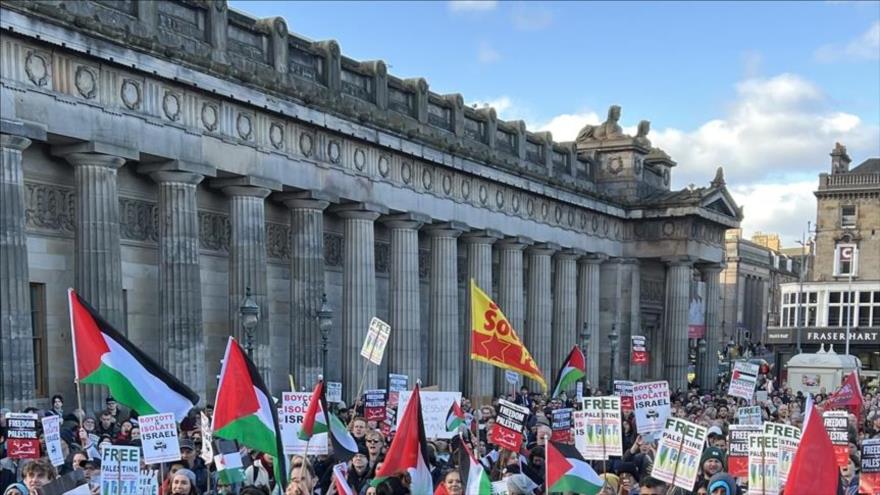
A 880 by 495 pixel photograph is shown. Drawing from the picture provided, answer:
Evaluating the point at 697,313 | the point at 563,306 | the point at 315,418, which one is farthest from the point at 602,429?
the point at 697,313

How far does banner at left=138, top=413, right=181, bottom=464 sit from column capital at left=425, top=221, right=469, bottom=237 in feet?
81.6

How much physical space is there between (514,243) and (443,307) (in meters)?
5.75

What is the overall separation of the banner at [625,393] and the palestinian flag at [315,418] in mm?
8511

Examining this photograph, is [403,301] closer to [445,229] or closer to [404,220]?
[404,220]

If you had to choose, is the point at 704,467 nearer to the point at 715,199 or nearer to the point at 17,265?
the point at 17,265

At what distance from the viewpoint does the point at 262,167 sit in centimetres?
2786

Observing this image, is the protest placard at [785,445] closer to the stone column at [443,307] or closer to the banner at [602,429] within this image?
the banner at [602,429]

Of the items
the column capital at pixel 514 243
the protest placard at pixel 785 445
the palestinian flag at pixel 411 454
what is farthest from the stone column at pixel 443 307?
the palestinian flag at pixel 411 454

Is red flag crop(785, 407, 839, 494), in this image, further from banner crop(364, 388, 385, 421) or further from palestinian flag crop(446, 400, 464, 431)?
banner crop(364, 388, 385, 421)

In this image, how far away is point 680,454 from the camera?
503 inches

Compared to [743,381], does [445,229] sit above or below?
above

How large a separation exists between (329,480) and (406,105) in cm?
2237

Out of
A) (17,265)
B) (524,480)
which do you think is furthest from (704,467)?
(17,265)

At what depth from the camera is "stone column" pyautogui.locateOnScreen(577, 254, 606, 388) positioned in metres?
48.7
